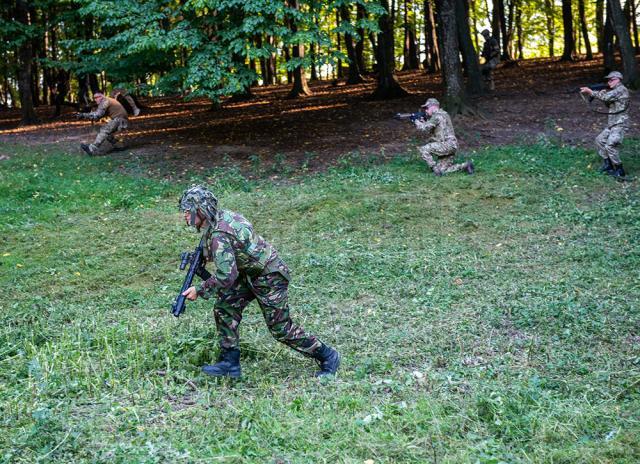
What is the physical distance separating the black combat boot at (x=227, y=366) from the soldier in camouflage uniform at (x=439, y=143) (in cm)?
882

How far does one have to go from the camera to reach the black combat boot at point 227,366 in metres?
6.30

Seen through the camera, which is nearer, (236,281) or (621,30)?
(236,281)

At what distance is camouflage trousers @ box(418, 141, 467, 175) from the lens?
14.3 m

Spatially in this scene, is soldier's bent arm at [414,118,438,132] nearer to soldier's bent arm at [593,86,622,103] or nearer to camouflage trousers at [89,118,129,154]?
soldier's bent arm at [593,86,622,103]

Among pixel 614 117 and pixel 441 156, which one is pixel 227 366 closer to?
pixel 441 156

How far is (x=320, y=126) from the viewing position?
64.7ft

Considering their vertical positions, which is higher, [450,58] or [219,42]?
[219,42]

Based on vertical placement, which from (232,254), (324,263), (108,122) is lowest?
(324,263)

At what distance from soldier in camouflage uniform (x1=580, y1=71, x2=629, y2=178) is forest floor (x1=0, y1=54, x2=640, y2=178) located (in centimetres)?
259

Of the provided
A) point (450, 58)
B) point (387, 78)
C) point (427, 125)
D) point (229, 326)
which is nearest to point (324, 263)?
point (229, 326)

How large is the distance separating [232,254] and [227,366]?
114 cm

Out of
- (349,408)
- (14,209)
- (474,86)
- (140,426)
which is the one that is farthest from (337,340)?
(474,86)

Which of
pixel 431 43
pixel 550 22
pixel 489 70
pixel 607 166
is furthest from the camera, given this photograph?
pixel 550 22

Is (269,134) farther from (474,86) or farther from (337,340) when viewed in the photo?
(337,340)
